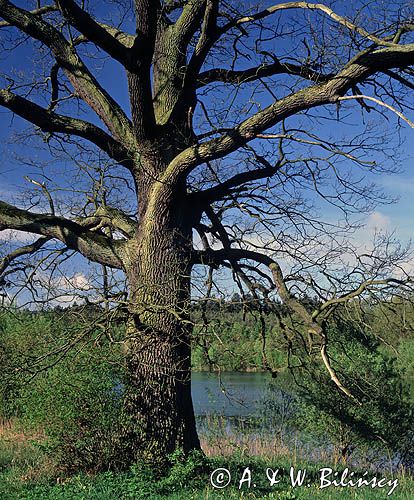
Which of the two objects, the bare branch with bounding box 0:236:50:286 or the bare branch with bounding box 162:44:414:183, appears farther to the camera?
the bare branch with bounding box 0:236:50:286

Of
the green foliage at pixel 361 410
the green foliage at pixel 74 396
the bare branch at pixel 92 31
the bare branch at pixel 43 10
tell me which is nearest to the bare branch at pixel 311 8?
the bare branch at pixel 92 31

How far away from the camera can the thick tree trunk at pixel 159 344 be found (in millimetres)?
8305

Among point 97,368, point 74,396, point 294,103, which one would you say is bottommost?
point 74,396

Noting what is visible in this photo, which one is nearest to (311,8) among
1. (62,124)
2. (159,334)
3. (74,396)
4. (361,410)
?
(62,124)

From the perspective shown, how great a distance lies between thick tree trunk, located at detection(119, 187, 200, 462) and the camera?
27.2ft

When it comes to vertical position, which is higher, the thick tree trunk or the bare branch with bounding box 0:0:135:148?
the bare branch with bounding box 0:0:135:148

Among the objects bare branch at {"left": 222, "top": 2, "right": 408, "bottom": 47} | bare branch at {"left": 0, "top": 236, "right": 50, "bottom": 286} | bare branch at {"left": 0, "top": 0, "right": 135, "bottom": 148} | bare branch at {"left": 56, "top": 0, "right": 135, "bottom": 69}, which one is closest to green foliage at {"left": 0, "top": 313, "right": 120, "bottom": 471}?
bare branch at {"left": 0, "top": 236, "right": 50, "bottom": 286}

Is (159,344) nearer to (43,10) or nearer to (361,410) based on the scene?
(43,10)

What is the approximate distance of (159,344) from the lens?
8.54 metres

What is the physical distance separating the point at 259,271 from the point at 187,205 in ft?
5.21

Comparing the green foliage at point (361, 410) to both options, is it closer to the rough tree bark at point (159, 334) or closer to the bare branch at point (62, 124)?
the rough tree bark at point (159, 334)

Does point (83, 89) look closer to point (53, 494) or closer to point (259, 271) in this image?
point (259, 271)

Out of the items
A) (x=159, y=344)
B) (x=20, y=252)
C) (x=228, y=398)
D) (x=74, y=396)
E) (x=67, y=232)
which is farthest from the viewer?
(x=20, y=252)

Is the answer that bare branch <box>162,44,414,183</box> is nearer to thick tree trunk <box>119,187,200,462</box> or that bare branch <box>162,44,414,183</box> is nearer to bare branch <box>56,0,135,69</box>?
thick tree trunk <box>119,187,200,462</box>
